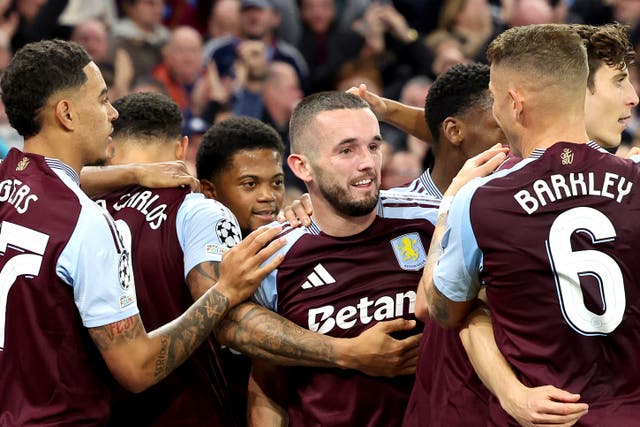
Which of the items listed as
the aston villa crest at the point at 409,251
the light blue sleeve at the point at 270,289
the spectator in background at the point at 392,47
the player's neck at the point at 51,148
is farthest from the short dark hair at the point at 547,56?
the spectator in background at the point at 392,47

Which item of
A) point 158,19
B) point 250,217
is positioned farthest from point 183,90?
point 250,217

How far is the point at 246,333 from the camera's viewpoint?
13.2 feet

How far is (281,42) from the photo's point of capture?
11055 millimetres

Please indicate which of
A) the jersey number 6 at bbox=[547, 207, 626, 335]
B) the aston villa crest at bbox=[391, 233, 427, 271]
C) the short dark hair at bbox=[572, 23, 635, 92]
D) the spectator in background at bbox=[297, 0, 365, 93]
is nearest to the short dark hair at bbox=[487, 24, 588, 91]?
the short dark hair at bbox=[572, 23, 635, 92]

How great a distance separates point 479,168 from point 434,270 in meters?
0.44

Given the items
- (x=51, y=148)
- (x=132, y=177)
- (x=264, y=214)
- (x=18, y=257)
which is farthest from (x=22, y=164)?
(x=264, y=214)

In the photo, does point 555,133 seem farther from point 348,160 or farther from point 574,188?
point 348,160

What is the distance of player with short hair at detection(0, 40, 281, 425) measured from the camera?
3619 mm

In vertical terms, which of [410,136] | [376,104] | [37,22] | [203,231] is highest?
[376,104]

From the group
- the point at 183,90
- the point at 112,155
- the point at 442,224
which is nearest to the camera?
the point at 442,224

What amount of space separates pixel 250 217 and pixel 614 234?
211cm

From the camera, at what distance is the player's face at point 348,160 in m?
4.08

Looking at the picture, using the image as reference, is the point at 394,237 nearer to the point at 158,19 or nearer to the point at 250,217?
the point at 250,217

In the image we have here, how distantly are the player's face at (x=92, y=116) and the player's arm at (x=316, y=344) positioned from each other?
2.77 ft
